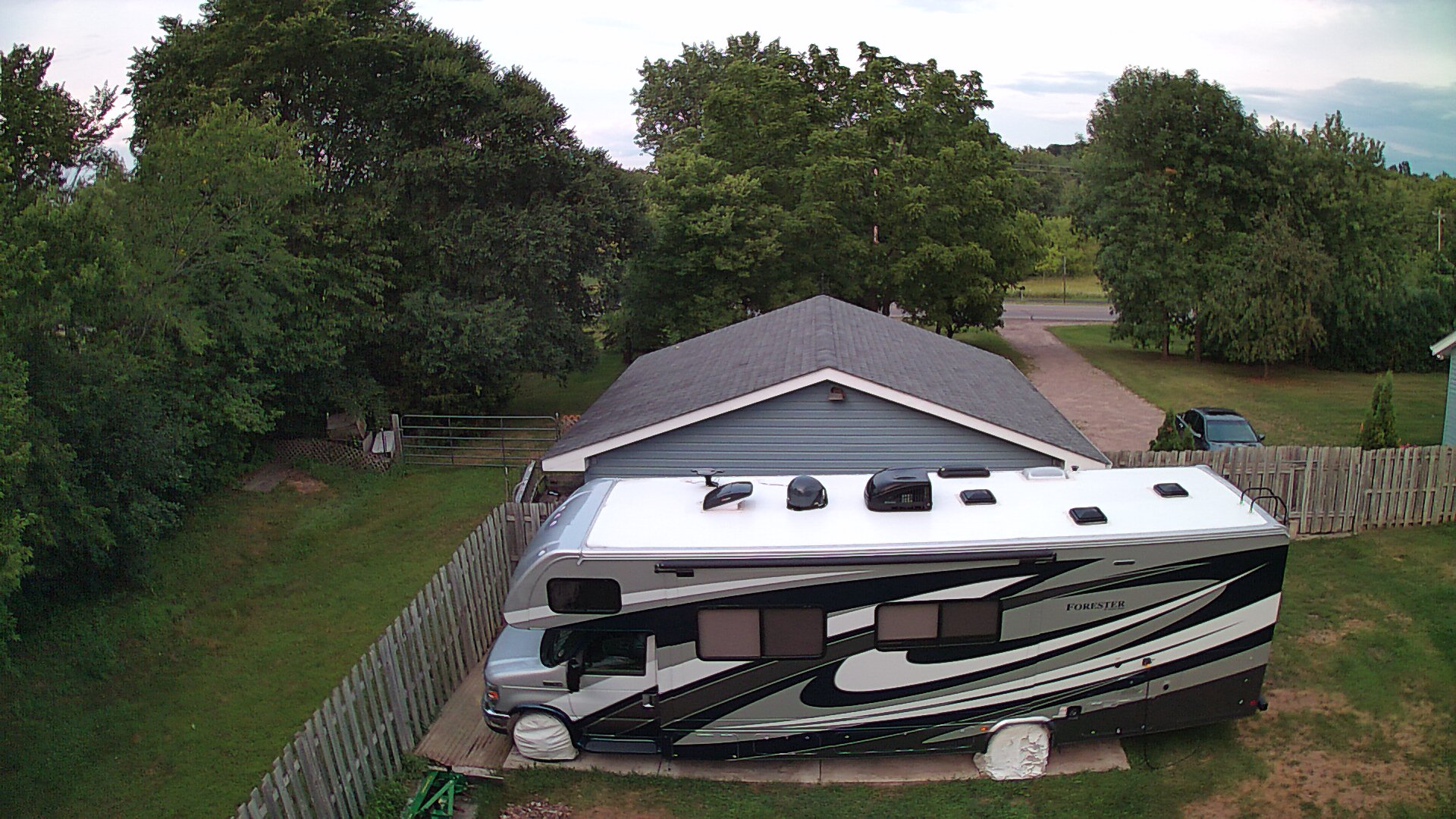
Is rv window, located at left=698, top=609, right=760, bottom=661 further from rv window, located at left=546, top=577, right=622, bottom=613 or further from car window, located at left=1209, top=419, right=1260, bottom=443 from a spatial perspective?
car window, located at left=1209, top=419, right=1260, bottom=443

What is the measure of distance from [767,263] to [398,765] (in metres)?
21.6

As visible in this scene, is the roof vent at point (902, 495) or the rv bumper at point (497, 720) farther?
the rv bumper at point (497, 720)

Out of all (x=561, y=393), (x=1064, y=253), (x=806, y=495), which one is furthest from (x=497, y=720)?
(x=1064, y=253)

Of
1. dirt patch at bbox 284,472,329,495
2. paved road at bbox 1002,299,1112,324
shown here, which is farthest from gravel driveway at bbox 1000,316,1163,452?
dirt patch at bbox 284,472,329,495

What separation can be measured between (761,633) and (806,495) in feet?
4.83

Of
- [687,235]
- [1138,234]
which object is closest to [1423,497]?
[687,235]

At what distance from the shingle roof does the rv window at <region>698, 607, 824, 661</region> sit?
15.5 feet

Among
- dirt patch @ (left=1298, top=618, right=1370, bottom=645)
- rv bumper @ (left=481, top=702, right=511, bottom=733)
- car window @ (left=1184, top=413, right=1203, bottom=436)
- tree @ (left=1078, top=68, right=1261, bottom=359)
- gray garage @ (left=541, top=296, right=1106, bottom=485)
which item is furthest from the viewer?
tree @ (left=1078, top=68, right=1261, bottom=359)

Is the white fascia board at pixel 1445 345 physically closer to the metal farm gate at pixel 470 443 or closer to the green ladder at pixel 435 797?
the metal farm gate at pixel 470 443

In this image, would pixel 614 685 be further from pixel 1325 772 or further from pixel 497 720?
pixel 1325 772

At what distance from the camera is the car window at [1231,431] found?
2042 centimetres

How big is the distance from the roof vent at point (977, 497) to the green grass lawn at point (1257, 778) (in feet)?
9.07

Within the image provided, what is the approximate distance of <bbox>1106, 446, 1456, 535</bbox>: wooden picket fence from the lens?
1606 cm

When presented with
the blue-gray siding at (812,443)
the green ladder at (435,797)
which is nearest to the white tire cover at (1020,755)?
the blue-gray siding at (812,443)
